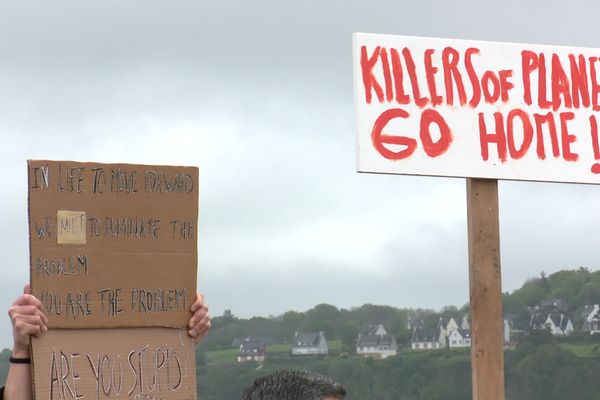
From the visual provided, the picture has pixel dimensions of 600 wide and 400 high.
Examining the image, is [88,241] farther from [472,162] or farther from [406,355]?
[406,355]

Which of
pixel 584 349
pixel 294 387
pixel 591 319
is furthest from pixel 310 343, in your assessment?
pixel 294 387

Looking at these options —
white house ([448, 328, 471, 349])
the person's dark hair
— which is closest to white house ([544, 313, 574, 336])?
white house ([448, 328, 471, 349])

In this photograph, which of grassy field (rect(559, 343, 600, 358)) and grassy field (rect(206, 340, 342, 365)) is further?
grassy field (rect(559, 343, 600, 358))

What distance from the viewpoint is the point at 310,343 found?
18.8 m

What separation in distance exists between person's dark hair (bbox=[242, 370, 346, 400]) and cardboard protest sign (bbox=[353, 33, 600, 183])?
301 cm

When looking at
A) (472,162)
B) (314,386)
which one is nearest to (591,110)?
(472,162)

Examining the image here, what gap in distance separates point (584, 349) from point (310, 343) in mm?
9017

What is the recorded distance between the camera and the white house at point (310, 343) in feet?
53.2

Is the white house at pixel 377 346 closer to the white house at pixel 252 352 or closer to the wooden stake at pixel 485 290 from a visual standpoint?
the white house at pixel 252 352

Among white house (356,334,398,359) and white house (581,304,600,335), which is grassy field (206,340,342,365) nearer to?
white house (356,334,398,359)

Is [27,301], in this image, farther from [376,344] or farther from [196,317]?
[376,344]

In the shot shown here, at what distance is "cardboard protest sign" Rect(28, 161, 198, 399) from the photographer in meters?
4.59

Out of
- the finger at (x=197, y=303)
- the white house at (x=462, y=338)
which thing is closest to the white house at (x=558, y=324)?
the white house at (x=462, y=338)

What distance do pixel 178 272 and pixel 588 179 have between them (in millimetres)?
2991
